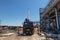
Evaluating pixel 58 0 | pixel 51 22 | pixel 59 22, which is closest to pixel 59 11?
pixel 59 22

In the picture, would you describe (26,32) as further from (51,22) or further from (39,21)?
(39,21)

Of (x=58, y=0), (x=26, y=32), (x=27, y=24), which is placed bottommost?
(x=26, y=32)

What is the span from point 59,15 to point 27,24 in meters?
7.75

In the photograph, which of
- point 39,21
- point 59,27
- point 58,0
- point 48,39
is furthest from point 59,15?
point 39,21

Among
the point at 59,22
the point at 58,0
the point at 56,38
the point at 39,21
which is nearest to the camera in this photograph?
the point at 56,38

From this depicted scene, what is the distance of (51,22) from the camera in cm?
3841

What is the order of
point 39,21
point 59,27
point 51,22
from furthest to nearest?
point 39,21
point 51,22
point 59,27

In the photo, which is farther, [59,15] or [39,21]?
[39,21]

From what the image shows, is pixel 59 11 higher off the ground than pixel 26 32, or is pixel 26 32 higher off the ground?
pixel 59 11

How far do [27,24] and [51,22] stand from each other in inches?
552

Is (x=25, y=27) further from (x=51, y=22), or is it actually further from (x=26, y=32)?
(x=51, y=22)

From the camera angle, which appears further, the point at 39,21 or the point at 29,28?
the point at 39,21

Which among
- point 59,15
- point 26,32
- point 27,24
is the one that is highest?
point 59,15

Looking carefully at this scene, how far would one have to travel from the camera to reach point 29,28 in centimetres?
2691
